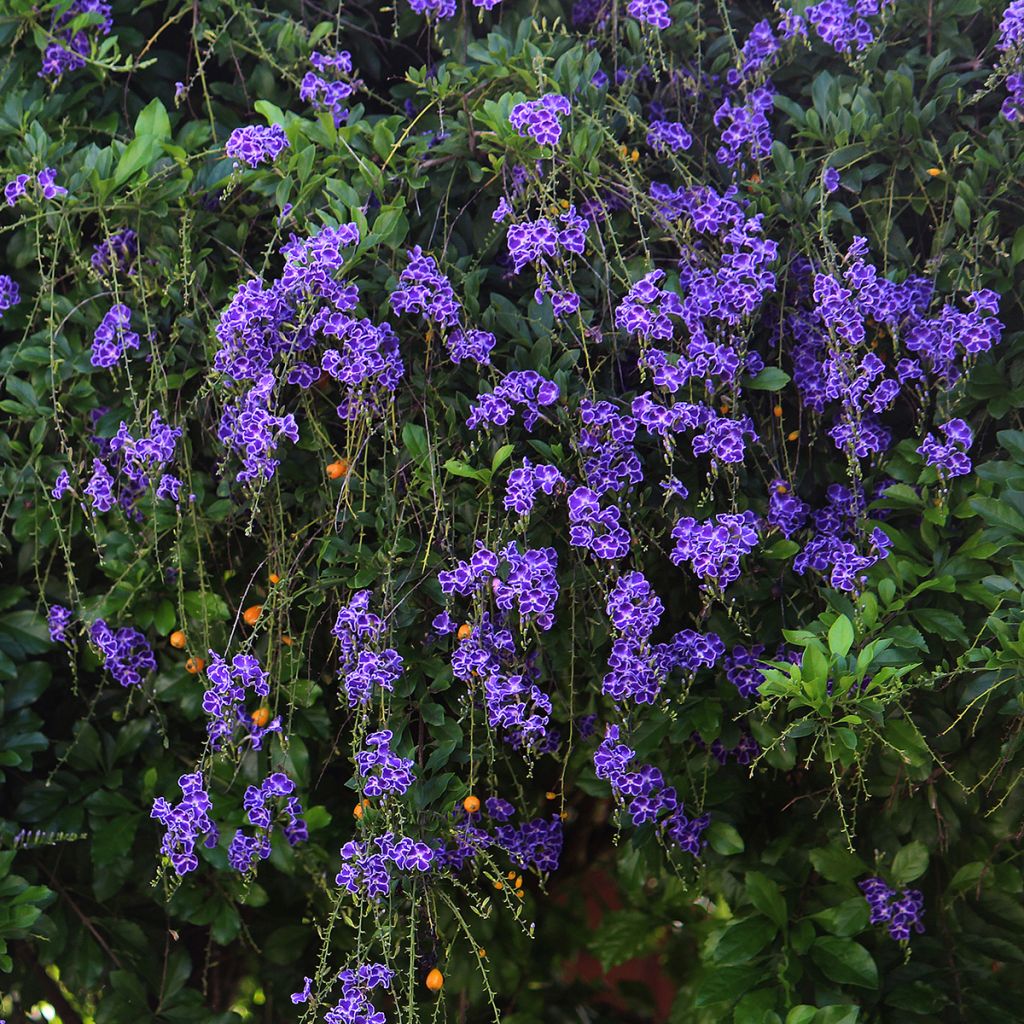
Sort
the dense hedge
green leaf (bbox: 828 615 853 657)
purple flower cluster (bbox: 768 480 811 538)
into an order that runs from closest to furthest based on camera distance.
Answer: green leaf (bbox: 828 615 853 657) → the dense hedge → purple flower cluster (bbox: 768 480 811 538)

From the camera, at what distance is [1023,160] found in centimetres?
180

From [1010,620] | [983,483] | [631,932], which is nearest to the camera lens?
[1010,620]

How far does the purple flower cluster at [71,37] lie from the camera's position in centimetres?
195

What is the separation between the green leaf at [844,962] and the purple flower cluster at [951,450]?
2.30 ft

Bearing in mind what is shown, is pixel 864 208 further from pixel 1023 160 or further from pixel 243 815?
pixel 243 815

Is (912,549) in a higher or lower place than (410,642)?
higher

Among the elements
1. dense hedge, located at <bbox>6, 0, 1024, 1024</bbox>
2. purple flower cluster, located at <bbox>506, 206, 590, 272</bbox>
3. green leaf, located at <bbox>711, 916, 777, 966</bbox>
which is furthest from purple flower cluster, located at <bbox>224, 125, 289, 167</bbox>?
green leaf, located at <bbox>711, 916, 777, 966</bbox>

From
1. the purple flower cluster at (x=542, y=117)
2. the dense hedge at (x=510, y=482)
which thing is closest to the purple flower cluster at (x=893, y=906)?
the dense hedge at (x=510, y=482)

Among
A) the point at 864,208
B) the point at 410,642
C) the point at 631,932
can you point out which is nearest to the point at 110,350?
the point at 410,642

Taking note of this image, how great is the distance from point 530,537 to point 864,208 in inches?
29.1

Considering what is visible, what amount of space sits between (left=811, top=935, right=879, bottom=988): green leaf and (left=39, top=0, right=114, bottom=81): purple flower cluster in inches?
69.1

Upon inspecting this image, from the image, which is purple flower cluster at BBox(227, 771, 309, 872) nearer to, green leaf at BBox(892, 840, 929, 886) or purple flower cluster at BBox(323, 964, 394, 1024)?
purple flower cluster at BBox(323, 964, 394, 1024)

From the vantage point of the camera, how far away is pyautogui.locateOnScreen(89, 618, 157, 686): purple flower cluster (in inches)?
75.1

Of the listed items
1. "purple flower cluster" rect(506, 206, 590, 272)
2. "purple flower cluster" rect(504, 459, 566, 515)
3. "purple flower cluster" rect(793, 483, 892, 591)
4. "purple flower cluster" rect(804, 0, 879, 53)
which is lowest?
"purple flower cluster" rect(504, 459, 566, 515)
